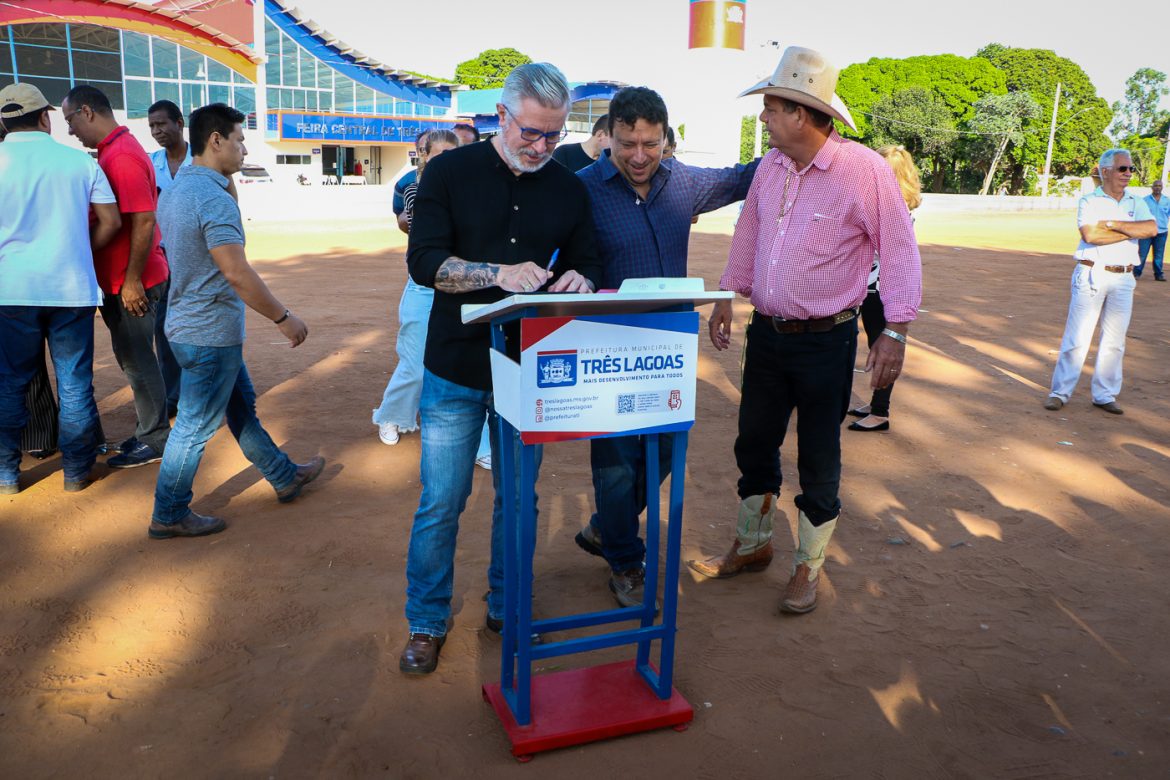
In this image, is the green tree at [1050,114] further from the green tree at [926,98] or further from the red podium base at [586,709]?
the red podium base at [586,709]

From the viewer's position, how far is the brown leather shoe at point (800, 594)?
4012 millimetres

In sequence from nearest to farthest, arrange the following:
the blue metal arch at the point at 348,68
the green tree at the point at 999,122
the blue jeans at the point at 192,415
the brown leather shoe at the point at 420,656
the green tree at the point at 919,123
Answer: the brown leather shoe at the point at 420,656 → the blue jeans at the point at 192,415 → the blue metal arch at the point at 348,68 → the green tree at the point at 999,122 → the green tree at the point at 919,123

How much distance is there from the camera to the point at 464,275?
9.99 ft

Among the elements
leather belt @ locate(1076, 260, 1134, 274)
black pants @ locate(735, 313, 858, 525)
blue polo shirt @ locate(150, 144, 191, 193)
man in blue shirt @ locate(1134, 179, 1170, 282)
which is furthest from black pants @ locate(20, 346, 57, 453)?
man in blue shirt @ locate(1134, 179, 1170, 282)

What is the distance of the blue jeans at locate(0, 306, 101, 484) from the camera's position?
493 centimetres


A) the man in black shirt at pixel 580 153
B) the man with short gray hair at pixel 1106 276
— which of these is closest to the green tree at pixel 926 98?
the man with short gray hair at pixel 1106 276

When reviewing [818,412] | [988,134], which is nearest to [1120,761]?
[818,412]

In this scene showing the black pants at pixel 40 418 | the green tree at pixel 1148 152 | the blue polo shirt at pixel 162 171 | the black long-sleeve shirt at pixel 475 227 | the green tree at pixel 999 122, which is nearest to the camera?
the black long-sleeve shirt at pixel 475 227

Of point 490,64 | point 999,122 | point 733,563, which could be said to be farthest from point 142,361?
point 490,64

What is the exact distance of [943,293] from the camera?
1465cm

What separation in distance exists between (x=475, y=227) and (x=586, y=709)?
1.75 metres

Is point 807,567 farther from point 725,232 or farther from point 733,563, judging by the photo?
point 725,232

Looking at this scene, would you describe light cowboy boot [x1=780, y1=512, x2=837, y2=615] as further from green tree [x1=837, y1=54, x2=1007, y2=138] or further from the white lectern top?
green tree [x1=837, y1=54, x2=1007, y2=138]

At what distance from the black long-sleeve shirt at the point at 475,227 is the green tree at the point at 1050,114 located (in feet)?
219
